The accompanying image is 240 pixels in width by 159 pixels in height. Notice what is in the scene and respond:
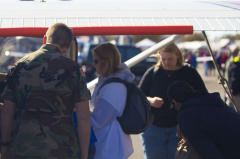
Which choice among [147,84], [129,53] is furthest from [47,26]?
[129,53]

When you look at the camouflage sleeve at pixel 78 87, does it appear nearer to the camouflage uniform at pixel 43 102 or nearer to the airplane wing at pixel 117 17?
the camouflage uniform at pixel 43 102

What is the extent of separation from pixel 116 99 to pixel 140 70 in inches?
399

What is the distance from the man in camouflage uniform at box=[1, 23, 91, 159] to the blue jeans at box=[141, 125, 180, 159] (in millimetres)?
1391

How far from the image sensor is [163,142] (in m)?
3.35

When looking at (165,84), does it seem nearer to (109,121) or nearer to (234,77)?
(109,121)

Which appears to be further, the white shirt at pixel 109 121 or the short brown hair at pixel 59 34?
the white shirt at pixel 109 121

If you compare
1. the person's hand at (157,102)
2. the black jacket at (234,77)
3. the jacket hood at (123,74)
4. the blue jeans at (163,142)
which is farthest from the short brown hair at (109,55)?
the black jacket at (234,77)

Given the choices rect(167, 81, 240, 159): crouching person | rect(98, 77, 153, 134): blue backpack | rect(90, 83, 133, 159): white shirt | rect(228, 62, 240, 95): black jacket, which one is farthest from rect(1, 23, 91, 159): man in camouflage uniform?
rect(228, 62, 240, 95): black jacket

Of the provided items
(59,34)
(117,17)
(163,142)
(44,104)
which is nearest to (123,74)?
(117,17)

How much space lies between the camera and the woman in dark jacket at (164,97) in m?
3.34

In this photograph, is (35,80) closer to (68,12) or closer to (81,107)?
(81,107)

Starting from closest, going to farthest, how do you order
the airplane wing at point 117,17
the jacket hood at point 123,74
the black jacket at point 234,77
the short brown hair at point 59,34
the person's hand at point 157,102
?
the short brown hair at point 59,34 < the airplane wing at point 117,17 < the jacket hood at point 123,74 < the person's hand at point 157,102 < the black jacket at point 234,77

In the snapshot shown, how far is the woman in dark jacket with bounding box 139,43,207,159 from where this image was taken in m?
3.34

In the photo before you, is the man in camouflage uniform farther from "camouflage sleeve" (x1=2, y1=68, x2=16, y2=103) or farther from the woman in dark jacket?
the woman in dark jacket
